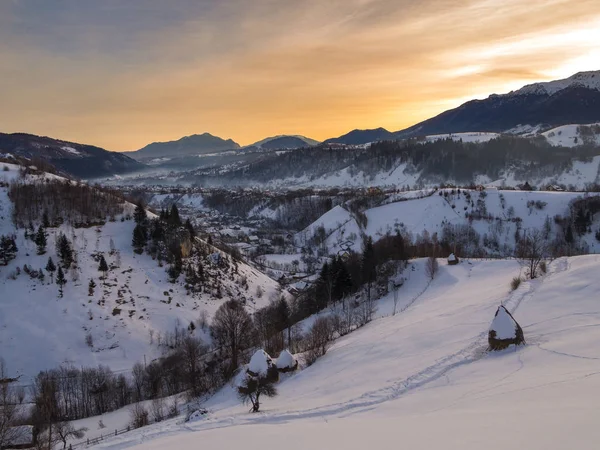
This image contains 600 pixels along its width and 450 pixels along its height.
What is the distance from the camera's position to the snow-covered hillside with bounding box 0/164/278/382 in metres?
42.7

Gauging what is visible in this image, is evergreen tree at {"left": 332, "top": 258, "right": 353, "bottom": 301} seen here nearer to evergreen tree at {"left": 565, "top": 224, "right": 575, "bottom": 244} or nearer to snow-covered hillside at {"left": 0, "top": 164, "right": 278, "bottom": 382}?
snow-covered hillside at {"left": 0, "top": 164, "right": 278, "bottom": 382}

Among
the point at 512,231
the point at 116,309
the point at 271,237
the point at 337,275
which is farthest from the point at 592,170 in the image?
the point at 116,309

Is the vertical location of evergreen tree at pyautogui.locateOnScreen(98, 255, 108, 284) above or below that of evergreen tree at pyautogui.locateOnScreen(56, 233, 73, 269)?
below

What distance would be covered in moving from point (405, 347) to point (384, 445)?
55.4 ft

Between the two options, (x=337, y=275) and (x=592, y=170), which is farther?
(x=592, y=170)

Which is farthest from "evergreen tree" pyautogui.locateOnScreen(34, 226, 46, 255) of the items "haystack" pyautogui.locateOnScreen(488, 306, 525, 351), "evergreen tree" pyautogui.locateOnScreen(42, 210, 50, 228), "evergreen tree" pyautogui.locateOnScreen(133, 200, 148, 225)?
"haystack" pyautogui.locateOnScreen(488, 306, 525, 351)

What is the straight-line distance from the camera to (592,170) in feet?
636

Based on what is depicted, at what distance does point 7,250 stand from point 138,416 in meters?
34.3

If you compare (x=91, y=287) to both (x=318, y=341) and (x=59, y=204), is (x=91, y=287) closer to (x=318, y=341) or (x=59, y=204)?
(x=59, y=204)

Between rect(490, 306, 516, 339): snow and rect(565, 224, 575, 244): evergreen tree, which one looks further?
rect(565, 224, 575, 244): evergreen tree

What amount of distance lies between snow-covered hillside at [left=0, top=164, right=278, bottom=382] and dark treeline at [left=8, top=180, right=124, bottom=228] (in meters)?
1.65

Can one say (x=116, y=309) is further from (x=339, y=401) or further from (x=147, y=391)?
(x=339, y=401)

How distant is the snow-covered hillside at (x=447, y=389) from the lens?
1239 cm

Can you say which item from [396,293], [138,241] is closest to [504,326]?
[396,293]
